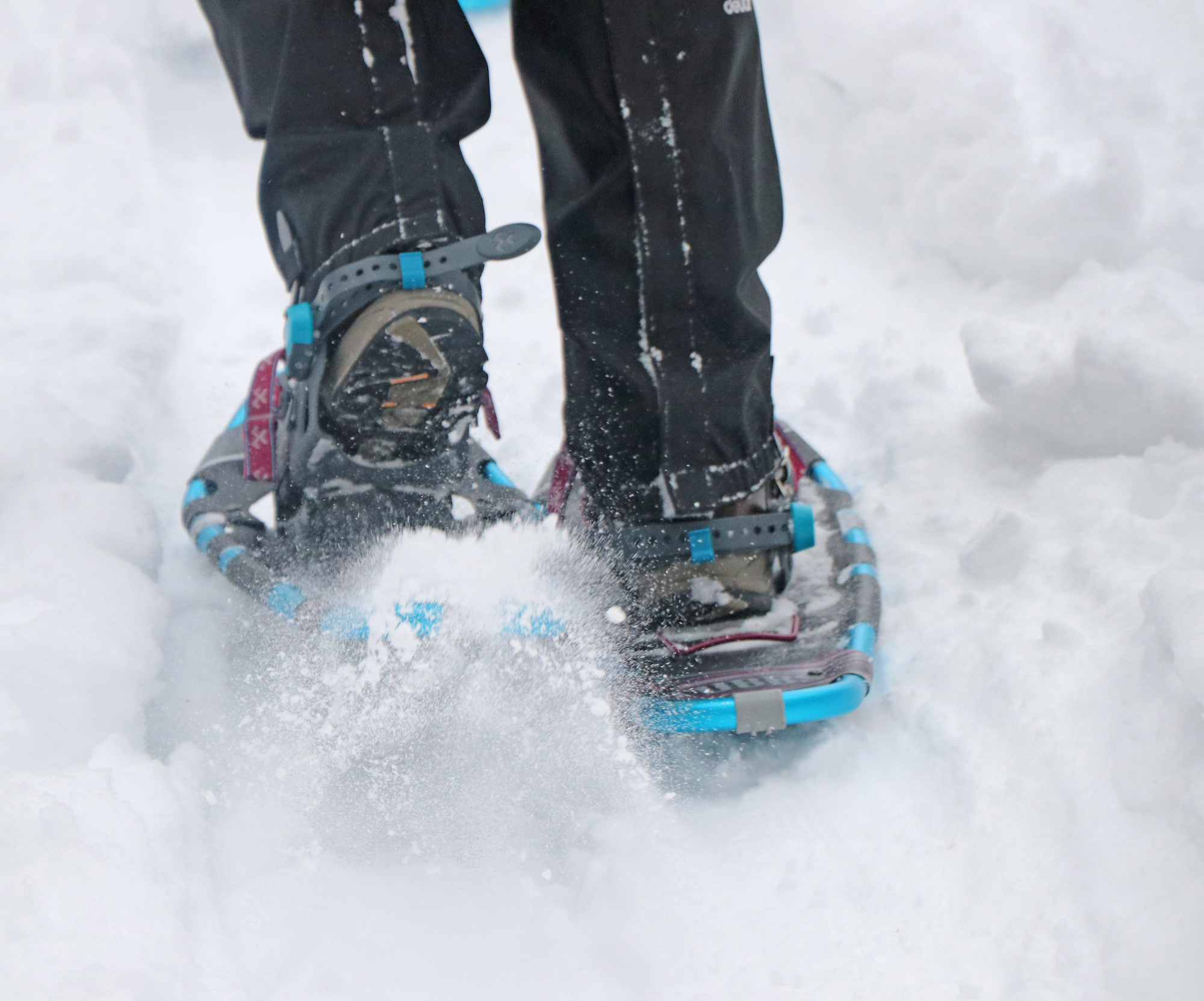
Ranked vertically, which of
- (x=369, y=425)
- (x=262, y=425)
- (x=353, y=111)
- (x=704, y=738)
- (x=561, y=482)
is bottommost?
(x=704, y=738)

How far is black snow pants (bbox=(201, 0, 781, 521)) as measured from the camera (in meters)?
1.16

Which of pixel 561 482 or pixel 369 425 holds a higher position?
pixel 369 425

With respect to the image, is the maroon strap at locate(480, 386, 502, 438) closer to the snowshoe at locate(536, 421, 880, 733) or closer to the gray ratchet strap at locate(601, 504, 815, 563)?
the snowshoe at locate(536, 421, 880, 733)

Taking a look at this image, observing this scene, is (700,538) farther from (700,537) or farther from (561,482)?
(561,482)

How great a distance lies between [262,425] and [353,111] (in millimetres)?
549

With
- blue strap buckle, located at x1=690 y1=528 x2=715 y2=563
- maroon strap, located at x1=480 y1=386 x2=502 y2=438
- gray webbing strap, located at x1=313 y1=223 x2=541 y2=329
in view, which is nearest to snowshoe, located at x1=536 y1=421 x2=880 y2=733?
blue strap buckle, located at x1=690 y1=528 x2=715 y2=563

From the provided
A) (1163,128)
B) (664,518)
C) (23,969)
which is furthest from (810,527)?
(1163,128)

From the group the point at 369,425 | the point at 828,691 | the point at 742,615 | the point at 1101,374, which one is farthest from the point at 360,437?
the point at 1101,374

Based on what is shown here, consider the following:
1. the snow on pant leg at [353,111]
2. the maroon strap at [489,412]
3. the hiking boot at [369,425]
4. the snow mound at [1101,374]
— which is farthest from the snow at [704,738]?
the snow on pant leg at [353,111]

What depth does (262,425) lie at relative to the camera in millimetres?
1588

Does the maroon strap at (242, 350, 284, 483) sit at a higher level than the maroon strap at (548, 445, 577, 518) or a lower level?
higher

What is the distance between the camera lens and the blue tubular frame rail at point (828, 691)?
1.16m

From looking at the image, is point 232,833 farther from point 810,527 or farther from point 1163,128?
point 1163,128

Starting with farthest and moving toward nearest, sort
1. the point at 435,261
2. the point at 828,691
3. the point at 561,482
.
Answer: the point at 561,482, the point at 435,261, the point at 828,691
